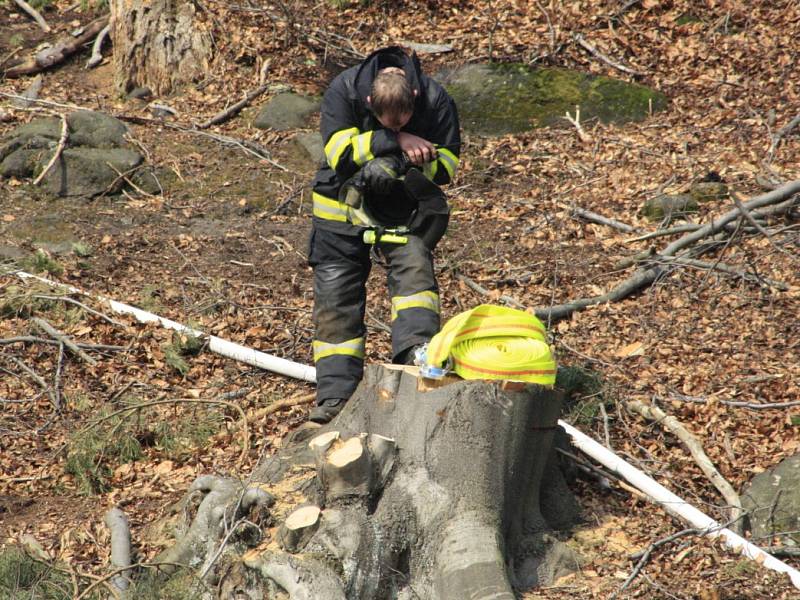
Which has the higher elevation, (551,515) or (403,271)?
(403,271)

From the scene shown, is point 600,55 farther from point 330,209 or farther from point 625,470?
point 625,470

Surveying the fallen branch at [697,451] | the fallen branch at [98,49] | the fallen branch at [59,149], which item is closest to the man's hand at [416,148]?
the fallen branch at [697,451]

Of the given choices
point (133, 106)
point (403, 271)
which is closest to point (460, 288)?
point (403, 271)

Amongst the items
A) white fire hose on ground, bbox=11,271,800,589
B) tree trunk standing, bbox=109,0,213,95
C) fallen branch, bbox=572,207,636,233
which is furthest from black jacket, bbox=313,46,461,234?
tree trunk standing, bbox=109,0,213,95

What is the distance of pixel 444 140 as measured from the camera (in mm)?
5301

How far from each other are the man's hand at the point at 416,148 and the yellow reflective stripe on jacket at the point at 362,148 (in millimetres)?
159

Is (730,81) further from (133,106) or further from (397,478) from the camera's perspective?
(397,478)

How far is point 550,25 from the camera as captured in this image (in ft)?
39.1

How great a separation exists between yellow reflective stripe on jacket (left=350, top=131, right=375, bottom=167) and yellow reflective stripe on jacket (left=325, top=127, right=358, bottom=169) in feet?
0.12

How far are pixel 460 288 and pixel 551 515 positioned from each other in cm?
337

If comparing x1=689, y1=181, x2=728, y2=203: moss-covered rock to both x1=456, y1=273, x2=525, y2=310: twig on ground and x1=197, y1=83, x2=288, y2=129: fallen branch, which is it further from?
x1=197, y1=83, x2=288, y2=129: fallen branch

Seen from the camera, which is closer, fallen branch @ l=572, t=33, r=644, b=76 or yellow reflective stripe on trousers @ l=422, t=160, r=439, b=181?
yellow reflective stripe on trousers @ l=422, t=160, r=439, b=181

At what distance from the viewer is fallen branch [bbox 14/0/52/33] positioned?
43.7ft

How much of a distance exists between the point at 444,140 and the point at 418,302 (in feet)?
3.06
